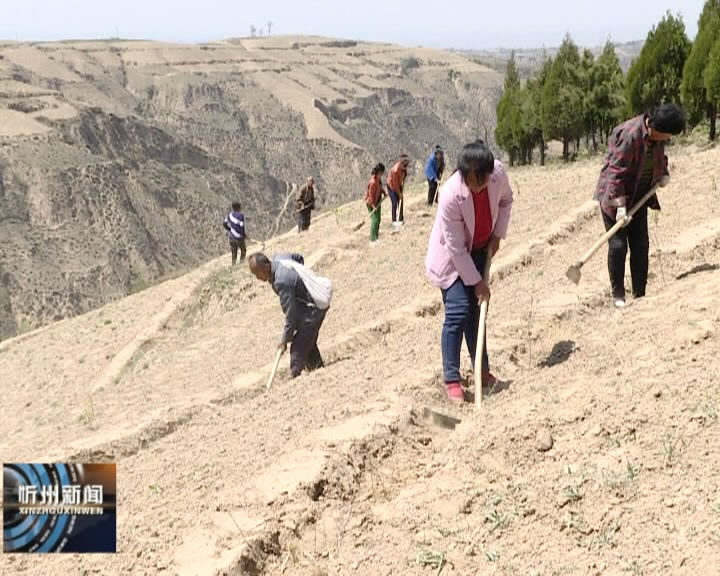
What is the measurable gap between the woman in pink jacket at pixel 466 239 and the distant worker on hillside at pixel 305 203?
11.8 metres

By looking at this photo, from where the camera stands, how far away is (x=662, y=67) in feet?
90.8

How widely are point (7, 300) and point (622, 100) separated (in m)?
32.7

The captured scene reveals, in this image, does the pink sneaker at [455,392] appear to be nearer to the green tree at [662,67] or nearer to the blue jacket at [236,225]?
the blue jacket at [236,225]

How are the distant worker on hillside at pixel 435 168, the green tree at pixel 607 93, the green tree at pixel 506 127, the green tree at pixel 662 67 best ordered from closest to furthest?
the distant worker on hillside at pixel 435 168
the green tree at pixel 662 67
the green tree at pixel 607 93
the green tree at pixel 506 127

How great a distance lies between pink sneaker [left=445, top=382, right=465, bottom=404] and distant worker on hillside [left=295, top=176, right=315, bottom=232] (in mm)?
11929

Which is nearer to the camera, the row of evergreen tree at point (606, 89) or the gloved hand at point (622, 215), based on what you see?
the gloved hand at point (622, 215)

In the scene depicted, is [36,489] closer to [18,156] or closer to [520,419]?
[520,419]

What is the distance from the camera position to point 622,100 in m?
32.0

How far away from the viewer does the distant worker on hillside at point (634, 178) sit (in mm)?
5516

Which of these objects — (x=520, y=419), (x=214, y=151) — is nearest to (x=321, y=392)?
(x=520, y=419)

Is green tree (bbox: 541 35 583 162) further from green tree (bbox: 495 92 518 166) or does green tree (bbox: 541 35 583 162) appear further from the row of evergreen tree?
green tree (bbox: 495 92 518 166)

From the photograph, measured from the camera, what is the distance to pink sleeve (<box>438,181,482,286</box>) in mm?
4555

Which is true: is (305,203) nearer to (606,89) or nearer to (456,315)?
(456,315)

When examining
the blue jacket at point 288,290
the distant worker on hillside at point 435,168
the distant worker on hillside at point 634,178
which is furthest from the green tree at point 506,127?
the distant worker on hillside at point 634,178
